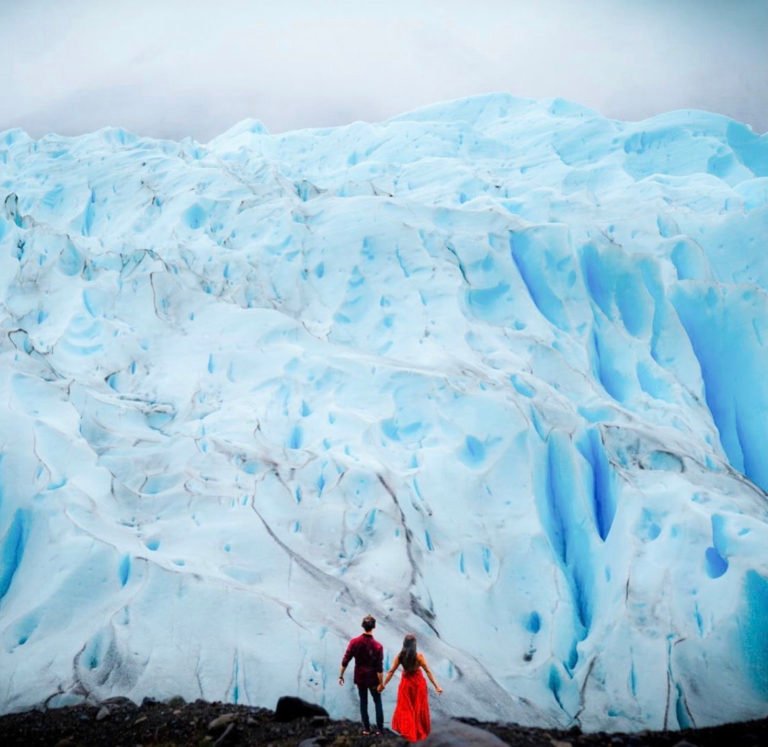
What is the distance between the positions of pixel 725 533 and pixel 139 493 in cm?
628

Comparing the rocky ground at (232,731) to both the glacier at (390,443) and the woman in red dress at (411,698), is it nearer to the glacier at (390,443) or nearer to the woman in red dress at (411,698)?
the woman in red dress at (411,698)

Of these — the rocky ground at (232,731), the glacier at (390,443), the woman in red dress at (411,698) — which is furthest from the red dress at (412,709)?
the glacier at (390,443)

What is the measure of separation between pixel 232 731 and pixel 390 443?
468 cm

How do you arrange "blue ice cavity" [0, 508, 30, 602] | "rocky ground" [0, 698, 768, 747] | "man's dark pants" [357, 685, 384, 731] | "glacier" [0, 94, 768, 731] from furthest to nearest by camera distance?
"blue ice cavity" [0, 508, 30, 602] < "glacier" [0, 94, 768, 731] < "man's dark pants" [357, 685, 384, 731] < "rocky ground" [0, 698, 768, 747]

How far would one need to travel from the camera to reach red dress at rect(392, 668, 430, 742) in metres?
4.63

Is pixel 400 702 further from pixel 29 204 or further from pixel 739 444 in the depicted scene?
pixel 29 204

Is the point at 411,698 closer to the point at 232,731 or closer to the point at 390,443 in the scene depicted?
the point at 232,731

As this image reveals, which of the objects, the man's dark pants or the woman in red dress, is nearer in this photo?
the woman in red dress

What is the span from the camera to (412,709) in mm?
4660

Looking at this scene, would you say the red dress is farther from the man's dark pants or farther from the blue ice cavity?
the blue ice cavity

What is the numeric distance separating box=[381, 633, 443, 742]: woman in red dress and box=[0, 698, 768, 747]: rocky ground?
11cm

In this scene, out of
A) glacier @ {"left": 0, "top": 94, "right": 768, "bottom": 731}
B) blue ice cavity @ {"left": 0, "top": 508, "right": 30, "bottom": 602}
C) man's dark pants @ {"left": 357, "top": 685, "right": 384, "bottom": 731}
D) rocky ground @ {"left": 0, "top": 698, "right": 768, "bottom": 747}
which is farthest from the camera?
blue ice cavity @ {"left": 0, "top": 508, "right": 30, "bottom": 602}

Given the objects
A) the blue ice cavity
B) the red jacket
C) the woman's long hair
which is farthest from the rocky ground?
the blue ice cavity

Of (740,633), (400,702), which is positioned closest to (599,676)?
(740,633)
